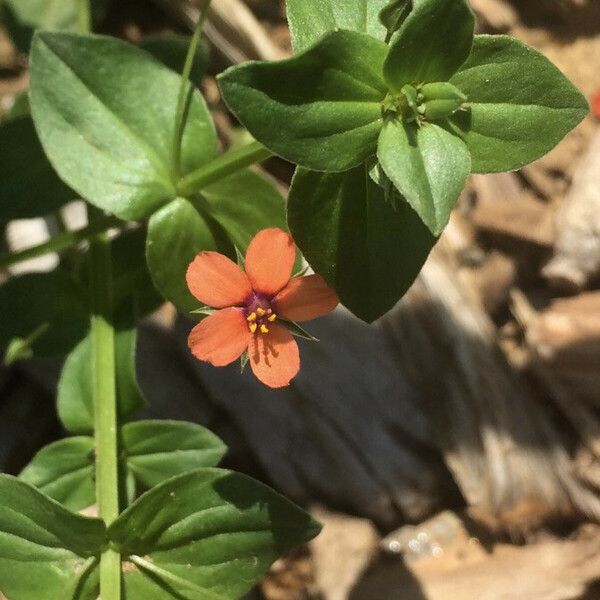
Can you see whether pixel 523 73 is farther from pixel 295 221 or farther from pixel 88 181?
pixel 88 181

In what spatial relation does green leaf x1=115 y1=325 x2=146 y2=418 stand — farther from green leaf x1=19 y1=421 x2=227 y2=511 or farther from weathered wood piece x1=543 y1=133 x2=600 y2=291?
weathered wood piece x1=543 y1=133 x2=600 y2=291

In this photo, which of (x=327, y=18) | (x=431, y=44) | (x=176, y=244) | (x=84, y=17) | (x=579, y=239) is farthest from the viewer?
(x=579, y=239)

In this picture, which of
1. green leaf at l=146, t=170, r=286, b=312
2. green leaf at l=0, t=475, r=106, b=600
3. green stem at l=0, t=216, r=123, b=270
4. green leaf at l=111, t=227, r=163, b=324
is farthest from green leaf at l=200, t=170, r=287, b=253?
green leaf at l=0, t=475, r=106, b=600

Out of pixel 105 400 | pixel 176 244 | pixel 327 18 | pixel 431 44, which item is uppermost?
pixel 327 18

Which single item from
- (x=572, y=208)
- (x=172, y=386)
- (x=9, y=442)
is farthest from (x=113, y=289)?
(x=572, y=208)

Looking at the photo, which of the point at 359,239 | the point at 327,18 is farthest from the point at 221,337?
the point at 327,18

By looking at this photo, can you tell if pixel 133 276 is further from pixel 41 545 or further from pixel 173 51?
pixel 41 545

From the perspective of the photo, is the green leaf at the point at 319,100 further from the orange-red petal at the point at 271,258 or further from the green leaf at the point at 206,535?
the green leaf at the point at 206,535

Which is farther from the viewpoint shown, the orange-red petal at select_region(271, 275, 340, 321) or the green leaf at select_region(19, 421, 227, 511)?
the green leaf at select_region(19, 421, 227, 511)
